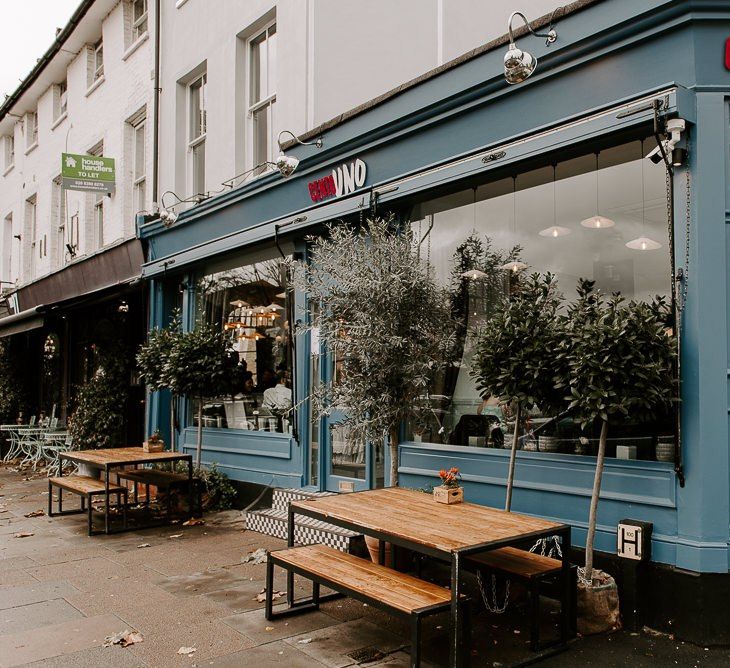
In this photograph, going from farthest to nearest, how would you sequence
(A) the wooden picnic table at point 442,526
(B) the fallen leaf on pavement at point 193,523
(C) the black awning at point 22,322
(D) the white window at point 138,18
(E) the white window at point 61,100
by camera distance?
1. (E) the white window at point 61,100
2. (C) the black awning at point 22,322
3. (D) the white window at point 138,18
4. (B) the fallen leaf on pavement at point 193,523
5. (A) the wooden picnic table at point 442,526

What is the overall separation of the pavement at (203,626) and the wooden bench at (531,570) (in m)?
0.23

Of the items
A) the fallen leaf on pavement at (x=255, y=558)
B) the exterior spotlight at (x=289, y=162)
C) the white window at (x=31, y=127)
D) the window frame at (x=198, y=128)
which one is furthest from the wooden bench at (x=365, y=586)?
the white window at (x=31, y=127)

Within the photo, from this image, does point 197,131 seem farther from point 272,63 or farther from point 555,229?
point 555,229

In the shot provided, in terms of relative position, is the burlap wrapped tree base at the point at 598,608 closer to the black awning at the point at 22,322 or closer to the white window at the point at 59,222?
the black awning at the point at 22,322

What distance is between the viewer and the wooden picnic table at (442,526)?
420 centimetres

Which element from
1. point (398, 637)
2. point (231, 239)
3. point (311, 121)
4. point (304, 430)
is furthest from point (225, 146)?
point (398, 637)

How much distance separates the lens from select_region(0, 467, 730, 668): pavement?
15.6 feet

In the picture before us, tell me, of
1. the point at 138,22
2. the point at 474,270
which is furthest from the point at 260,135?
the point at 138,22

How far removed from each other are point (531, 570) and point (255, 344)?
6548 millimetres

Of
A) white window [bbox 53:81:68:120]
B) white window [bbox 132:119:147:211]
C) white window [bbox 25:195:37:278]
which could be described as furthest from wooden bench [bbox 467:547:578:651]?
white window [bbox 25:195:37:278]

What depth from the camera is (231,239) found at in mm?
10516

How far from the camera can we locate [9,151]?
2347 centimetres

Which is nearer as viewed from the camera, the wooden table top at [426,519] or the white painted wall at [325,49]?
the wooden table top at [426,519]

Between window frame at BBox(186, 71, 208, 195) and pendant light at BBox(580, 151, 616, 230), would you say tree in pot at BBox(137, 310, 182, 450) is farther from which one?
pendant light at BBox(580, 151, 616, 230)
